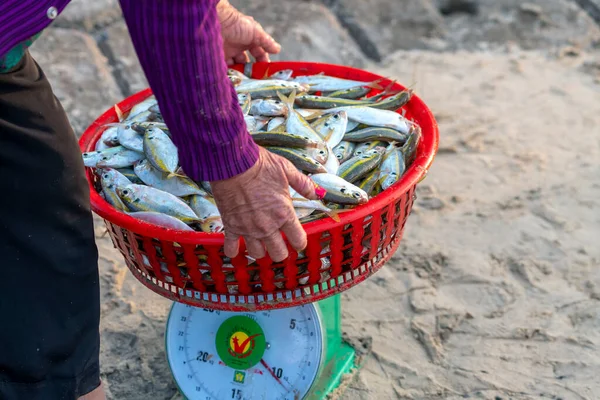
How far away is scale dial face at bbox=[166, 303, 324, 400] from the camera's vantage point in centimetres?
202

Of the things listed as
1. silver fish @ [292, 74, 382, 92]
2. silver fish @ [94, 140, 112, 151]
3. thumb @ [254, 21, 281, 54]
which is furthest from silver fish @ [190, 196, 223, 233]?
thumb @ [254, 21, 281, 54]

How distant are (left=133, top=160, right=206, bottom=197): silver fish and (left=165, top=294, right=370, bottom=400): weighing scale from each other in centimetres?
41

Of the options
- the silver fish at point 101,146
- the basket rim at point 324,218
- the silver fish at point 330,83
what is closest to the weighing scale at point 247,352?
the basket rim at point 324,218

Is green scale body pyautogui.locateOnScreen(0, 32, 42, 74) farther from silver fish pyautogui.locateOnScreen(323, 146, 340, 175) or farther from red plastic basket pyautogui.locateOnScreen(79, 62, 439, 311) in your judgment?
silver fish pyautogui.locateOnScreen(323, 146, 340, 175)

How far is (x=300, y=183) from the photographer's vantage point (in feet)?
5.25

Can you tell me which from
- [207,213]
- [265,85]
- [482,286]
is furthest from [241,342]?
[482,286]

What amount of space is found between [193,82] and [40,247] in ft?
2.12

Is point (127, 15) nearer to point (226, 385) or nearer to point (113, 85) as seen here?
point (226, 385)

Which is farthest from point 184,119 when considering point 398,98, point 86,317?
point 398,98

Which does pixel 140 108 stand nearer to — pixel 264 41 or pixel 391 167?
pixel 264 41

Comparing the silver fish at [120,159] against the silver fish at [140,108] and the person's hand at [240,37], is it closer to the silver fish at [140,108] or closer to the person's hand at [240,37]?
the silver fish at [140,108]

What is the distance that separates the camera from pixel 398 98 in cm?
220

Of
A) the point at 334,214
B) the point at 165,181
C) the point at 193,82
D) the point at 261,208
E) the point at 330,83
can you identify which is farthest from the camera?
the point at 330,83

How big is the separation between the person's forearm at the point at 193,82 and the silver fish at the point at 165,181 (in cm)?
42
